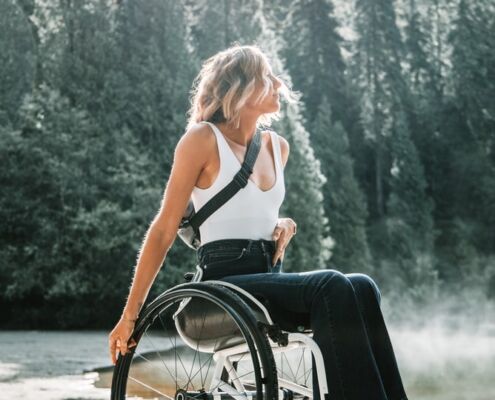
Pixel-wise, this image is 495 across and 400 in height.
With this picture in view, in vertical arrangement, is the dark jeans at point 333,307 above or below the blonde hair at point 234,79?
below

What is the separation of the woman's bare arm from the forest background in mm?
13435

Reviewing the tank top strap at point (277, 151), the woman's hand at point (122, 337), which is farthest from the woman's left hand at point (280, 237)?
the woman's hand at point (122, 337)

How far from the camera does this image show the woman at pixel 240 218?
305cm

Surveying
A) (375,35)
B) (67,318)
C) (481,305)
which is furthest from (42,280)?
(375,35)

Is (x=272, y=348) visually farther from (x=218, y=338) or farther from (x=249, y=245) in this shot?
(x=249, y=245)

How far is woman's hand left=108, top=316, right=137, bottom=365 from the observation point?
3266 millimetres

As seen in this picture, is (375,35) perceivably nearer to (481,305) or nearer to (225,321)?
(481,305)

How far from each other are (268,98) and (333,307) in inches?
31.8

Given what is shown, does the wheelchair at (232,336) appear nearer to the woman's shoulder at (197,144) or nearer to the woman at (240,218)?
the woman at (240,218)

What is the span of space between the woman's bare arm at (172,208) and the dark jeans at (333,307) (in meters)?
0.15

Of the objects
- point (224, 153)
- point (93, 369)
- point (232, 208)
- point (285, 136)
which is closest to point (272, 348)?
point (232, 208)

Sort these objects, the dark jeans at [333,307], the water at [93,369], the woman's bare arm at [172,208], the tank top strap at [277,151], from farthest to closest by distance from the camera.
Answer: the water at [93,369]
the tank top strap at [277,151]
the woman's bare arm at [172,208]
the dark jeans at [333,307]

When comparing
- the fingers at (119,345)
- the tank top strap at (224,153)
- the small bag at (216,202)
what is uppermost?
the tank top strap at (224,153)

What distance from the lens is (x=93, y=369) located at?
8.38 metres
